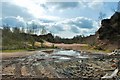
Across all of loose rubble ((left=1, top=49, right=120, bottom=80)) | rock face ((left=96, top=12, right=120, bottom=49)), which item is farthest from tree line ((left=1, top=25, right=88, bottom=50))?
loose rubble ((left=1, top=49, right=120, bottom=80))

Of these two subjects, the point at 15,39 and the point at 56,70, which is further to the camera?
the point at 15,39

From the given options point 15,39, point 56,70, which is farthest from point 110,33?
point 56,70

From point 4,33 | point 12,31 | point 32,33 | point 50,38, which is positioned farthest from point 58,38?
point 4,33

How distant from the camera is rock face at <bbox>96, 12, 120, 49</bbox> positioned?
194ft

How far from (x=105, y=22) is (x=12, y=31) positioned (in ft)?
89.2

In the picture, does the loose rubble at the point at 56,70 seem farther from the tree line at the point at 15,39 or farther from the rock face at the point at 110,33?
the rock face at the point at 110,33

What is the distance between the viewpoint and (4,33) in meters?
66.9

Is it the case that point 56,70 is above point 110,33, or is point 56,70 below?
below

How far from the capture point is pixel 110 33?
6291cm

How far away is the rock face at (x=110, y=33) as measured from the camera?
59131mm

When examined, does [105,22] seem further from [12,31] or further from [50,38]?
[50,38]

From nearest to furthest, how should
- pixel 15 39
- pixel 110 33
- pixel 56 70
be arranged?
pixel 56 70 → pixel 110 33 → pixel 15 39

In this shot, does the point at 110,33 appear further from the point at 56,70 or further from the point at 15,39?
the point at 56,70

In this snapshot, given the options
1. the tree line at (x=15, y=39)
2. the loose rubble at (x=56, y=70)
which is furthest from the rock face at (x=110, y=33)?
the loose rubble at (x=56, y=70)
